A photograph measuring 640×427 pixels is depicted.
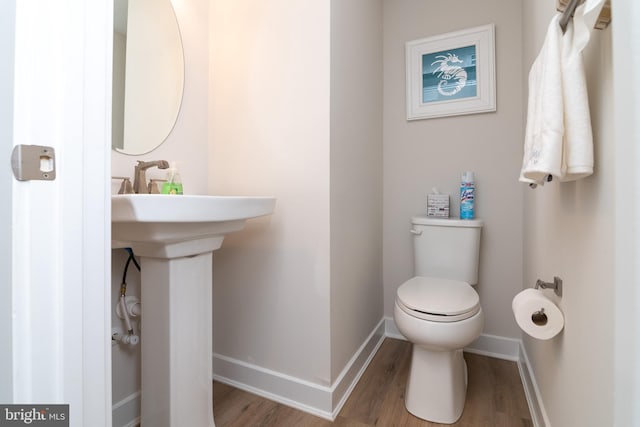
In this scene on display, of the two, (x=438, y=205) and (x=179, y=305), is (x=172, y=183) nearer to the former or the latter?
(x=179, y=305)

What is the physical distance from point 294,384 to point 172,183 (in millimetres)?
970

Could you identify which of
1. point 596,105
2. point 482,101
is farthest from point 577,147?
point 482,101

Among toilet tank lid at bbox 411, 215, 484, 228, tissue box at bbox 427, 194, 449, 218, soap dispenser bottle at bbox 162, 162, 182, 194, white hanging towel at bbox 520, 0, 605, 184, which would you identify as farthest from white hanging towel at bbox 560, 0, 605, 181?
soap dispenser bottle at bbox 162, 162, 182, 194

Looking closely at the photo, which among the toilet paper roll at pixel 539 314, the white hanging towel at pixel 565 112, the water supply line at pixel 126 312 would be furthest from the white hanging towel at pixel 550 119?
the water supply line at pixel 126 312

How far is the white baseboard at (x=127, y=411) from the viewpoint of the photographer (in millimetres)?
1094

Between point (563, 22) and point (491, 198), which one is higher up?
point (563, 22)

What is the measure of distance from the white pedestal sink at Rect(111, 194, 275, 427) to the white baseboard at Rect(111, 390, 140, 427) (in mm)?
226

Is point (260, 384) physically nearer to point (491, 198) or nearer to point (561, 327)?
point (561, 327)

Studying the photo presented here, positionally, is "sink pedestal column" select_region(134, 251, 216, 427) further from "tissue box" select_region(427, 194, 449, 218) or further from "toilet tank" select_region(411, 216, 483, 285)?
"tissue box" select_region(427, 194, 449, 218)

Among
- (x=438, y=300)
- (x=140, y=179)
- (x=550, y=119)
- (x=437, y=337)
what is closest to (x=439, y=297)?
(x=438, y=300)

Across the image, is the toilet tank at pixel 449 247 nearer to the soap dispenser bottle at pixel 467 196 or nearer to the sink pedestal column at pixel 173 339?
the soap dispenser bottle at pixel 467 196

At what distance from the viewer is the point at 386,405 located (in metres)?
1.26

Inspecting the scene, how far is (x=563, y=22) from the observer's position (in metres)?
0.66

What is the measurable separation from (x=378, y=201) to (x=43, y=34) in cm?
160
